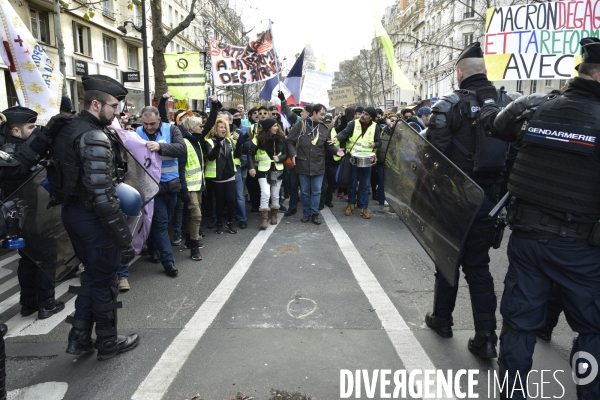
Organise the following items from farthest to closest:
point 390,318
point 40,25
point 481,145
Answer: point 40,25 → point 390,318 → point 481,145

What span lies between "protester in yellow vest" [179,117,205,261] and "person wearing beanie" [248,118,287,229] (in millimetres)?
1576

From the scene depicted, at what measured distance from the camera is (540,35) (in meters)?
6.75

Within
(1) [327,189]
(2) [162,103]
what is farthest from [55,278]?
(1) [327,189]

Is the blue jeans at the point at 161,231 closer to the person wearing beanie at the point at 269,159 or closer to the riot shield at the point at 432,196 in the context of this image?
the person wearing beanie at the point at 269,159

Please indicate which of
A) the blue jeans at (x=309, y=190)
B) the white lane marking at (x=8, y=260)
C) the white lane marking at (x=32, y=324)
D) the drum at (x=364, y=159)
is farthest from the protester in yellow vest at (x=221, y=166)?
the white lane marking at (x=32, y=324)

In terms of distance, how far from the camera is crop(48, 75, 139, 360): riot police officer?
3.06m

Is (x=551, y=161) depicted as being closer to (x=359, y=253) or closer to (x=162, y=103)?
(x=359, y=253)

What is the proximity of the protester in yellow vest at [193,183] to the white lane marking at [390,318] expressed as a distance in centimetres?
209

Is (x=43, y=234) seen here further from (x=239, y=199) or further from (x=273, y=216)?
(x=273, y=216)

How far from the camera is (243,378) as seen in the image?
293 cm

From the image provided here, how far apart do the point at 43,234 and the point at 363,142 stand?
5.96m

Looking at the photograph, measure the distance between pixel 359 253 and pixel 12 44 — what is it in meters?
4.88

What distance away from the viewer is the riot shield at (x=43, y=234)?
3.85 metres

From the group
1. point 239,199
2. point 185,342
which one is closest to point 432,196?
point 185,342
